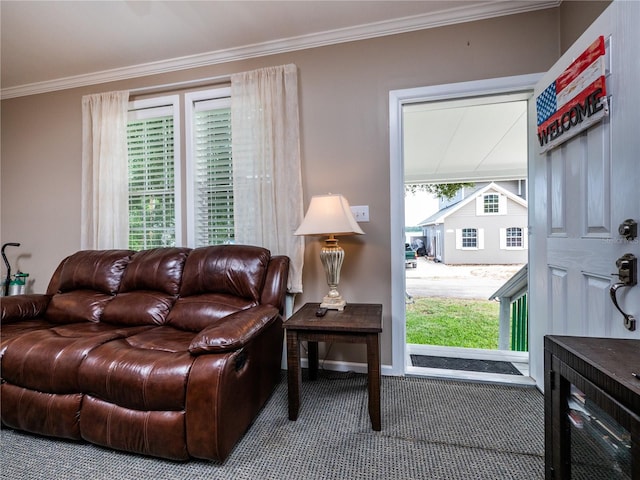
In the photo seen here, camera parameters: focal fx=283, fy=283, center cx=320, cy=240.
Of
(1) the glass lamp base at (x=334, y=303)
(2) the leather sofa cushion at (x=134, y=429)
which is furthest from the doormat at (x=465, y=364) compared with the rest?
(2) the leather sofa cushion at (x=134, y=429)

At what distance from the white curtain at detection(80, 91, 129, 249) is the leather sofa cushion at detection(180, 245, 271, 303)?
3.42ft

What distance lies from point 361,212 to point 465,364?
154 centimetres

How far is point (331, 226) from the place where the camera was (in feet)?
5.74

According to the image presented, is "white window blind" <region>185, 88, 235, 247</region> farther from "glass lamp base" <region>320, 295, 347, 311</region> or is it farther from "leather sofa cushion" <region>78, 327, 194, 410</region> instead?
"leather sofa cushion" <region>78, 327, 194, 410</region>

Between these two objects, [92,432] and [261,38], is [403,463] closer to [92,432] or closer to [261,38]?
[92,432]

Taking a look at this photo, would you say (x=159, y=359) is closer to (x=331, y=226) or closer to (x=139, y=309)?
(x=139, y=309)

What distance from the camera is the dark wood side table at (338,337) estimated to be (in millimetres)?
1480

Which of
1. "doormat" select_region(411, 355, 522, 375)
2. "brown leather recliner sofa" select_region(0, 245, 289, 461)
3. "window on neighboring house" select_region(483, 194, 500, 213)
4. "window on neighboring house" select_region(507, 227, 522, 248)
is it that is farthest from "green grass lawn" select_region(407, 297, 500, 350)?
"window on neighboring house" select_region(483, 194, 500, 213)

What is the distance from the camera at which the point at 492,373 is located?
2.12m

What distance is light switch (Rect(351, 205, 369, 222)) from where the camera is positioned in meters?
2.14

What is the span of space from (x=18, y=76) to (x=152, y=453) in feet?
11.6

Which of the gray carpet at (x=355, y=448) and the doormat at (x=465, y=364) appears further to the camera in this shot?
the doormat at (x=465, y=364)

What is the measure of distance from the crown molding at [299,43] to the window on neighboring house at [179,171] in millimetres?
261

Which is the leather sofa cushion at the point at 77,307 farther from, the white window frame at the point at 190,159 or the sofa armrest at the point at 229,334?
the sofa armrest at the point at 229,334
